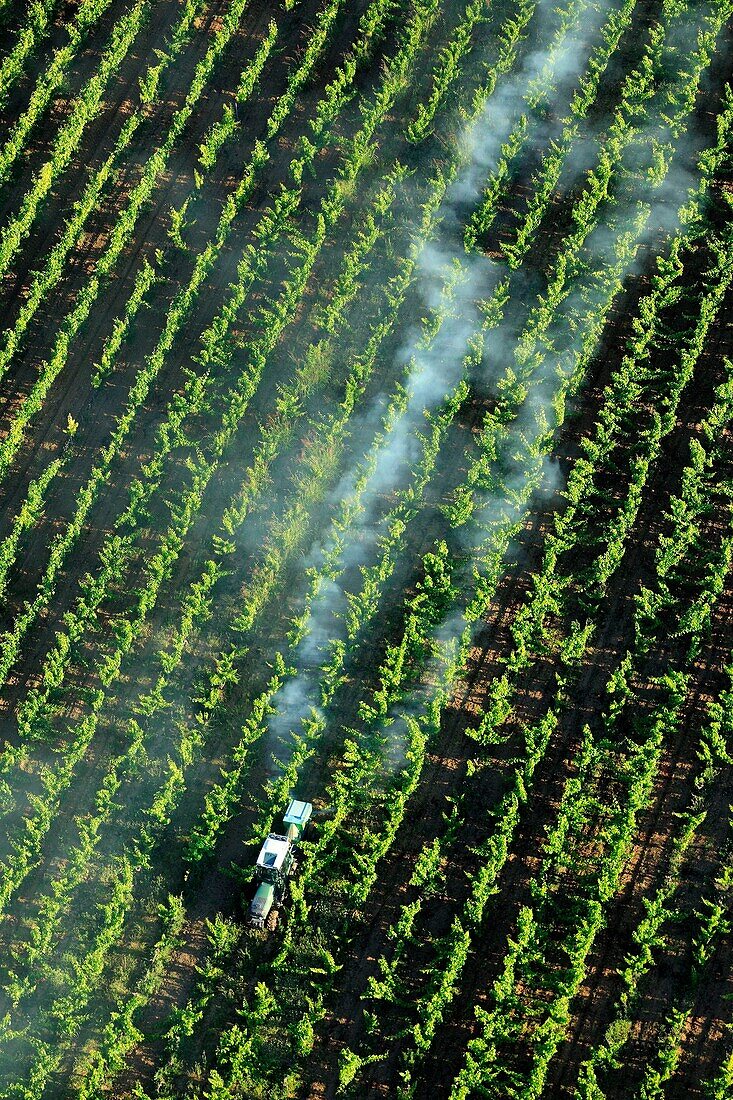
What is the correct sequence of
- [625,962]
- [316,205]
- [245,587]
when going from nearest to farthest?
[625,962] → [245,587] → [316,205]

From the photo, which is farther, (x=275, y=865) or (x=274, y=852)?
(x=274, y=852)

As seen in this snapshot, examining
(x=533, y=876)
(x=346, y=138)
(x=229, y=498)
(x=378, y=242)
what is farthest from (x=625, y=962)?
(x=346, y=138)

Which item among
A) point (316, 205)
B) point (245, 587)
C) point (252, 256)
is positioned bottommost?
point (245, 587)

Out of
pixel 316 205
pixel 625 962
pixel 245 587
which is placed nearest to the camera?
pixel 625 962

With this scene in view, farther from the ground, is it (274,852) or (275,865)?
(274,852)

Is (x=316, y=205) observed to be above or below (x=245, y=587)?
Result: above

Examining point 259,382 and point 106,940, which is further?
point 259,382

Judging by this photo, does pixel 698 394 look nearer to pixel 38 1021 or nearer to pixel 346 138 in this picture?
pixel 346 138
